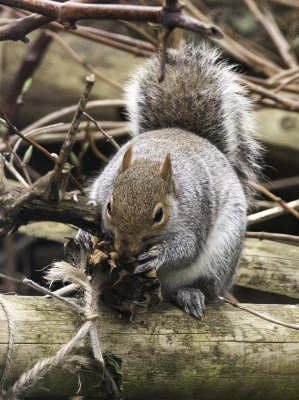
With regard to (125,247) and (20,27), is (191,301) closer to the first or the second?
(125,247)

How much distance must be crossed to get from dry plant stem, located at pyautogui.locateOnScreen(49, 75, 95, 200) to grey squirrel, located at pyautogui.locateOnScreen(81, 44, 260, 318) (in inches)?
10.2

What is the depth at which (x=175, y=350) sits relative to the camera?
1.41 meters

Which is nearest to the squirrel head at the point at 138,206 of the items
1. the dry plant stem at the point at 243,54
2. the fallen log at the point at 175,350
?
the fallen log at the point at 175,350

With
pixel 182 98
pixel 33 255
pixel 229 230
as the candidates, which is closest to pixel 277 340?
pixel 229 230

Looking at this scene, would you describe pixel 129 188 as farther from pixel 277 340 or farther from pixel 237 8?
pixel 237 8

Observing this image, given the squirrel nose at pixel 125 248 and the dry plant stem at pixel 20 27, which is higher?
the dry plant stem at pixel 20 27

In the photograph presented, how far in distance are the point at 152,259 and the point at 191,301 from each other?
172 millimetres

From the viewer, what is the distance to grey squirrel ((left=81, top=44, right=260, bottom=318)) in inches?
59.2

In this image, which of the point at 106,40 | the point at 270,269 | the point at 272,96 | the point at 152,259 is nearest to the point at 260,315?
the point at 152,259

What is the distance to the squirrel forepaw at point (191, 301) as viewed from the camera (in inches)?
61.0

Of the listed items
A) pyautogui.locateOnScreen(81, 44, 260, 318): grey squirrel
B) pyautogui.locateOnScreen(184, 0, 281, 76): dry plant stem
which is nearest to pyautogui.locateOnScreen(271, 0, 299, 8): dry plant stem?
pyautogui.locateOnScreen(184, 0, 281, 76): dry plant stem

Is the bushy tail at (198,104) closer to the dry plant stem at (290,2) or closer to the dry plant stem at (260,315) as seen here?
the dry plant stem at (260,315)

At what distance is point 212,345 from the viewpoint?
146 centimetres

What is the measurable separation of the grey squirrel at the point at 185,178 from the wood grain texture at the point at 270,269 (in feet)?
0.62
